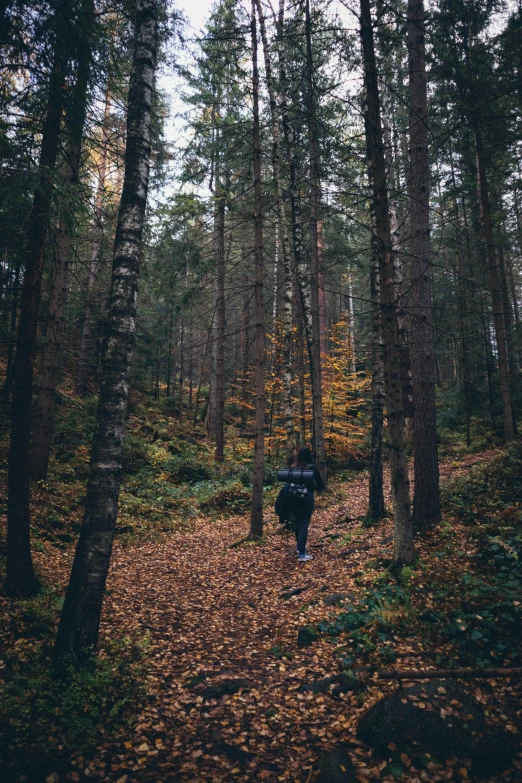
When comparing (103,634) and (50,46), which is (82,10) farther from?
(103,634)

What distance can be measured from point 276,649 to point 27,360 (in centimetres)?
544

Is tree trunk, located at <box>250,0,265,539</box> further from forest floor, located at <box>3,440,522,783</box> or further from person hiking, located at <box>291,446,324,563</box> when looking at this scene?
person hiking, located at <box>291,446,324,563</box>

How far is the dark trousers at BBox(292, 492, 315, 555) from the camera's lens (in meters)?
7.82

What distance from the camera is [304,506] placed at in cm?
782

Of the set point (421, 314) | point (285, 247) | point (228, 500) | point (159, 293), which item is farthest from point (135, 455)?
point (421, 314)

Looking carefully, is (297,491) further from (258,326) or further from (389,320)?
(258,326)

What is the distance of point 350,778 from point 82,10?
9699mm

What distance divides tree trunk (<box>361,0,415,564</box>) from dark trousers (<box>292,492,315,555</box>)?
2094 mm

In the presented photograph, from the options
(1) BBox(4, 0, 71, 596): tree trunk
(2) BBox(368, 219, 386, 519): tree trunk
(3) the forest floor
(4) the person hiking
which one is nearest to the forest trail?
(3) the forest floor

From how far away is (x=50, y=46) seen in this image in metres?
5.75

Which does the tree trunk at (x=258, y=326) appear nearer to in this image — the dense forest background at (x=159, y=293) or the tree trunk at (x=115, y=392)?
the dense forest background at (x=159, y=293)

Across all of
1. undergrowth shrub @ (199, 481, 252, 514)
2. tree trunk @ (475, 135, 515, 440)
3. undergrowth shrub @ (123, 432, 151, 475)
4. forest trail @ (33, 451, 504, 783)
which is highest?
tree trunk @ (475, 135, 515, 440)

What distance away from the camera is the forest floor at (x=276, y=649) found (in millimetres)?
3234

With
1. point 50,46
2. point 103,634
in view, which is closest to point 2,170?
point 50,46
